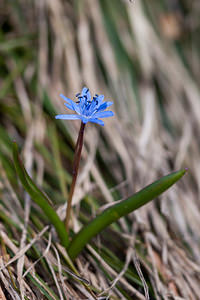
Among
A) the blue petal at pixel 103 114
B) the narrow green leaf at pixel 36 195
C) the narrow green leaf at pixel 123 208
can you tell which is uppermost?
the blue petal at pixel 103 114

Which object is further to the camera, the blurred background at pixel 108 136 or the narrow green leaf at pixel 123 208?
the blurred background at pixel 108 136

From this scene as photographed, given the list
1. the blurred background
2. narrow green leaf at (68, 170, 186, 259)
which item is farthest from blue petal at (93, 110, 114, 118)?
the blurred background

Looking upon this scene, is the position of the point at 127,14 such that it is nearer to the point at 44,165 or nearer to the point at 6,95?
the point at 6,95

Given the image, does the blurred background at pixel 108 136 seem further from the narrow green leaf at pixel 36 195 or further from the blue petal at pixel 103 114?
the blue petal at pixel 103 114

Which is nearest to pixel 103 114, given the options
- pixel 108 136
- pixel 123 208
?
pixel 123 208

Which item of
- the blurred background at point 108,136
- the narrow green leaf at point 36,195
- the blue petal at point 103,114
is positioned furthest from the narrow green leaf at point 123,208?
the blue petal at point 103,114

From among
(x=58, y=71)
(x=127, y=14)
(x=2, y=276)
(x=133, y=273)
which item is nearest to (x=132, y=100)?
(x=58, y=71)
